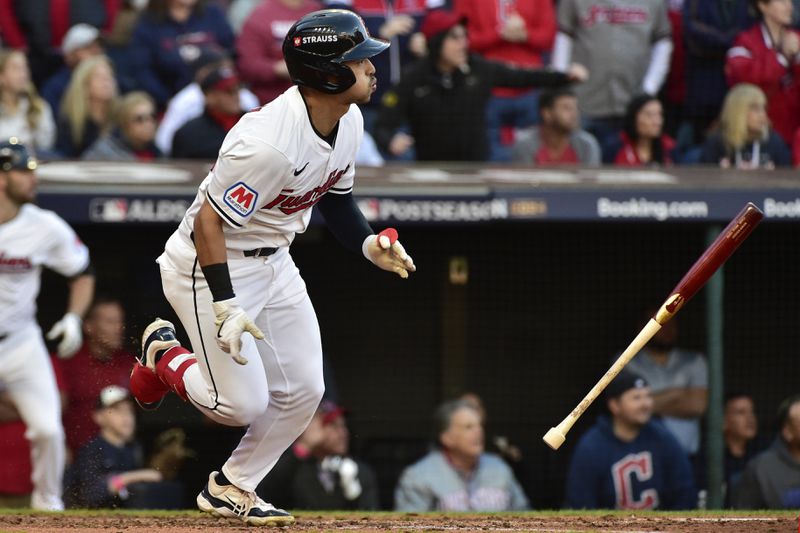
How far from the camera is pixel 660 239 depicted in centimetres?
898

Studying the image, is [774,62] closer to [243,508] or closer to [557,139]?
[557,139]

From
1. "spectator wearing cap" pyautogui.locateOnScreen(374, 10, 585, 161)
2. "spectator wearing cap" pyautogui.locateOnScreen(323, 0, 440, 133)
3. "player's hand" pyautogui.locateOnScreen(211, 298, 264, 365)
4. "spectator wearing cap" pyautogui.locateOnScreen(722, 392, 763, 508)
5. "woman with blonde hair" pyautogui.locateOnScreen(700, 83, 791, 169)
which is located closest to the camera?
"player's hand" pyautogui.locateOnScreen(211, 298, 264, 365)

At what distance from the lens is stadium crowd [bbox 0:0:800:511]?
25.3 ft

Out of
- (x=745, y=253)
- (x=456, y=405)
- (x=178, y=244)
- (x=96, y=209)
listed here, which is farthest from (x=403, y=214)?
(x=178, y=244)

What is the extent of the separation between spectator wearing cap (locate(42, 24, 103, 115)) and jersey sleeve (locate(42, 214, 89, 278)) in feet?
4.41

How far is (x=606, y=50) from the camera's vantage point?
9141 millimetres

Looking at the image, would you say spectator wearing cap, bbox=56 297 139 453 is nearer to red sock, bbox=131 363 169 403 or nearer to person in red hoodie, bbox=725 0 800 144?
red sock, bbox=131 363 169 403

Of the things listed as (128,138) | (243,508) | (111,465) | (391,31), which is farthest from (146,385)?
(391,31)

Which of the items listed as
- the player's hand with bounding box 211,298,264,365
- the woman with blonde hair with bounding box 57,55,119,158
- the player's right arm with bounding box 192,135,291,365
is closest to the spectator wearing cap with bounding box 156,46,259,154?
the woman with blonde hair with bounding box 57,55,119,158

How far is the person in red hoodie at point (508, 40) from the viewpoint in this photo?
9.07m

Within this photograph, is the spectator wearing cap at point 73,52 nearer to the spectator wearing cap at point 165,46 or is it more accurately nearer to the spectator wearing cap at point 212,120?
the spectator wearing cap at point 165,46

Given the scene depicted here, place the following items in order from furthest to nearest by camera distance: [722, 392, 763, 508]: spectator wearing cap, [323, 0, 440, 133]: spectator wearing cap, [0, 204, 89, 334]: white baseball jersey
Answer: [323, 0, 440, 133]: spectator wearing cap
[722, 392, 763, 508]: spectator wearing cap
[0, 204, 89, 334]: white baseball jersey

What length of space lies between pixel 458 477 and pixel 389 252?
9.72 ft

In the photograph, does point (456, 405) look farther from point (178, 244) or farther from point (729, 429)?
point (178, 244)
